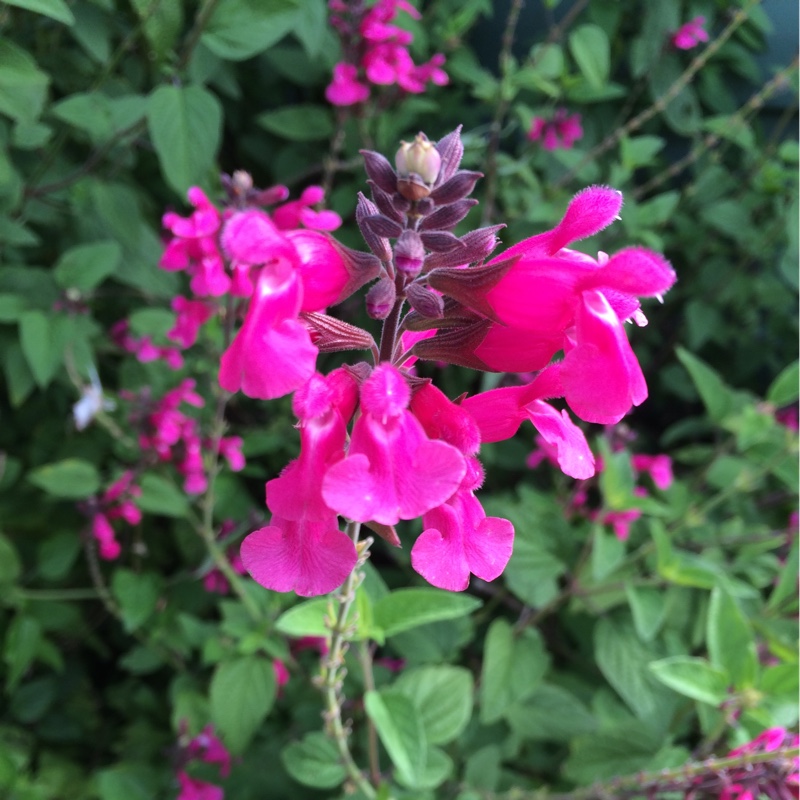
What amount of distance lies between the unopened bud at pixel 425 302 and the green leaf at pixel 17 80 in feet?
2.91

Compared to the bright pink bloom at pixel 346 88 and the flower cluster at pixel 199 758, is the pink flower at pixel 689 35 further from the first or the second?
the flower cluster at pixel 199 758

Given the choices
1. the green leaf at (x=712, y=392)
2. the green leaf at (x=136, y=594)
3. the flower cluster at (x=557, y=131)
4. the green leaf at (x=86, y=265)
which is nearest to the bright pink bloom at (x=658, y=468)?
the green leaf at (x=712, y=392)

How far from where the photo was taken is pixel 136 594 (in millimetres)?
1650

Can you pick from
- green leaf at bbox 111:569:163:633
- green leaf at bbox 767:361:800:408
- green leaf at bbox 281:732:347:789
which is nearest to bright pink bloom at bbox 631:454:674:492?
green leaf at bbox 767:361:800:408

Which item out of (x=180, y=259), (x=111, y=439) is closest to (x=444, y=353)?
(x=180, y=259)

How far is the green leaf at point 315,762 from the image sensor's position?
45.4 inches

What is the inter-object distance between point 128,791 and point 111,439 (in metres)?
0.89

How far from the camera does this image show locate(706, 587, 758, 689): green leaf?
4.18 feet

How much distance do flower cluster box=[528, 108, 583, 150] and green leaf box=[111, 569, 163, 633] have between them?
158 cm

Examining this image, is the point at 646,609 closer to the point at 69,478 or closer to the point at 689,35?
the point at 69,478

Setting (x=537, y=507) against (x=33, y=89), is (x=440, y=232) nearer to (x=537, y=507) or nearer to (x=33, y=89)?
(x=33, y=89)

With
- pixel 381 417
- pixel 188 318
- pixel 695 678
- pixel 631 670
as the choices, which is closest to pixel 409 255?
pixel 381 417

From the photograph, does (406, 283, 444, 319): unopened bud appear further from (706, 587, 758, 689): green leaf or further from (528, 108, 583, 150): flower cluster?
(528, 108, 583, 150): flower cluster

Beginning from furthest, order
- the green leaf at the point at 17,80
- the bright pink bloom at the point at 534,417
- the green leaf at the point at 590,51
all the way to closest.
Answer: the green leaf at the point at 590,51
the green leaf at the point at 17,80
the bright pink bloom at the point at 534,417
